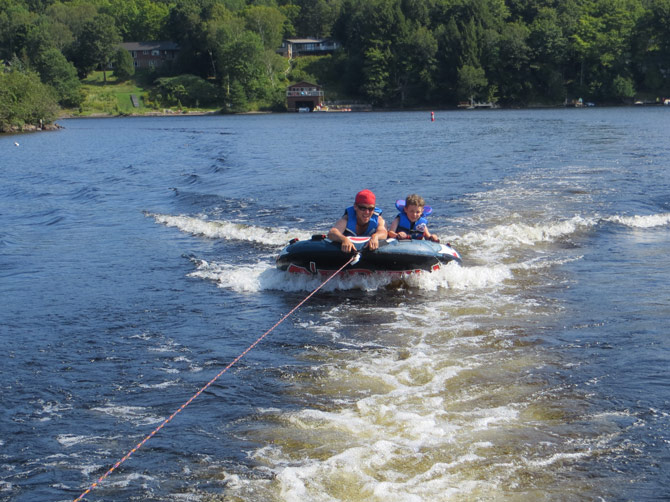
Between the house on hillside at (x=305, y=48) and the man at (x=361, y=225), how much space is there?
460 feet

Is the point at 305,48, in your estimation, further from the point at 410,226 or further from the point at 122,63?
the point at 410,226

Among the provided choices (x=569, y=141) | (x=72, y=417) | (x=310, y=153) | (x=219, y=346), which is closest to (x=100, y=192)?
(x=310, y=153)

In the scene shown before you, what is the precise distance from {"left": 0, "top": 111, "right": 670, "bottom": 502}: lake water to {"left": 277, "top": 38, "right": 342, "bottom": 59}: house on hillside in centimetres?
13205

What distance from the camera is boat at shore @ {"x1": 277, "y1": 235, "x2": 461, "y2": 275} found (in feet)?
40.6

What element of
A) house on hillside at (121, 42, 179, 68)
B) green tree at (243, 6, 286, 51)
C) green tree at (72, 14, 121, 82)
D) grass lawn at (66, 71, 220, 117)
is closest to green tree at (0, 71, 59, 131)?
grass lawn at (66, 71, 220, 117)

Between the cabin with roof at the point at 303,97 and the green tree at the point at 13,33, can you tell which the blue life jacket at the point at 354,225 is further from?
the green tree at the point at 13,33

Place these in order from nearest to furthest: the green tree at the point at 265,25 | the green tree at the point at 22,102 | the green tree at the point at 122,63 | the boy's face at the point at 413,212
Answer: the boy's face at the point at 413,212 < the green tree at the point at 22,102 < the green tree at the point at 122,63 < the green tree at the point at 265,25

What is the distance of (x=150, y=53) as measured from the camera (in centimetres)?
15012

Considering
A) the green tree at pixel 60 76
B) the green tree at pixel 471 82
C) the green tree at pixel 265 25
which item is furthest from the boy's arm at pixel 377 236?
the green tree at pixel 265 25

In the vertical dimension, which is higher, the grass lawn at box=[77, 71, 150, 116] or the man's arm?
the grass lawn at box=[77, 71, 150, 116]

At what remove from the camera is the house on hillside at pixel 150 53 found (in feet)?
490

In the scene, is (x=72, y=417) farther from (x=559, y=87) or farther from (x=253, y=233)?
(x=559, y=87)

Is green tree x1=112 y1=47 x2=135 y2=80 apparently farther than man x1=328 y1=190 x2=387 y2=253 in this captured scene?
Yes

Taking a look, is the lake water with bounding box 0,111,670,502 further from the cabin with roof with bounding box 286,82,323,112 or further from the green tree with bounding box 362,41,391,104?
the cabin with roof with bounding box 286,82,323,112
